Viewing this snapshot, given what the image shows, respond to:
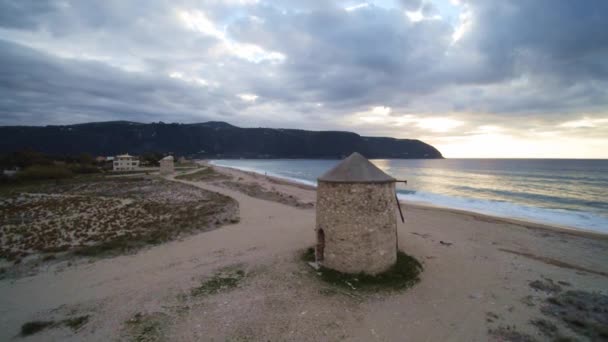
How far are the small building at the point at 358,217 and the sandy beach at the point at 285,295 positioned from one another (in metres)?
1.07

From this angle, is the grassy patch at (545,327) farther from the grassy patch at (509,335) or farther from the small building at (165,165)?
the small building at (165,165)

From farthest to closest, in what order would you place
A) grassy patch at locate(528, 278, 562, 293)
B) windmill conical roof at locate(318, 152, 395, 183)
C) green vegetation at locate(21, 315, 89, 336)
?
grassy patch at locate(528, 278, 562, 293), windmill conical roof at locate(318, 152, 395, 183), green vegetation at locate(21, 315, 89, 336)

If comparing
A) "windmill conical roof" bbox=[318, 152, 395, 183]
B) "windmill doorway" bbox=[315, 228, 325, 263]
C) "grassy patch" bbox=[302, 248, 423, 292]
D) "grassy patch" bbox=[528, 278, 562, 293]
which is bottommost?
"grassy patch" bbox=[528, 278, 562, 293]

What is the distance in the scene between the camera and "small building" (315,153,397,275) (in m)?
8.32

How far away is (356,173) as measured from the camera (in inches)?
333

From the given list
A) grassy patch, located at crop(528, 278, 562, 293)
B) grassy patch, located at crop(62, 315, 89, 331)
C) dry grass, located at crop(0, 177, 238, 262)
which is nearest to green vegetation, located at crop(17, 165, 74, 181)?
dry grass, located at crop(0, 177, 238, 262)

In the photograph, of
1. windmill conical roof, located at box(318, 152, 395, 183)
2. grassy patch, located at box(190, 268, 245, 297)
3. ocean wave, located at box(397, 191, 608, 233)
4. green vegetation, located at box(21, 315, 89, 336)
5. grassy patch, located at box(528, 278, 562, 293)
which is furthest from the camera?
ocean wave, located at box(397, 191, 608, 233)

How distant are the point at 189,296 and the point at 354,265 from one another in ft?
16.8

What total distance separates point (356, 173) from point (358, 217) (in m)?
1.41

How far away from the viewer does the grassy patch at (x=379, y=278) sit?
8070 millimetres

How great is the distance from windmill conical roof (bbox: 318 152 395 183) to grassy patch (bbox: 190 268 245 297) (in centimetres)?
Result: 435

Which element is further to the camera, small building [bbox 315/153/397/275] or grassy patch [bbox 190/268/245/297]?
small building [bbox 315/153/397/275]

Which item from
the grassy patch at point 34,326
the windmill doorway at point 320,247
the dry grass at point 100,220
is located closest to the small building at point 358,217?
the windmill doorway at point 320,247

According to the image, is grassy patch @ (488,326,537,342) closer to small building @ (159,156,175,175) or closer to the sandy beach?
the sandy beach
